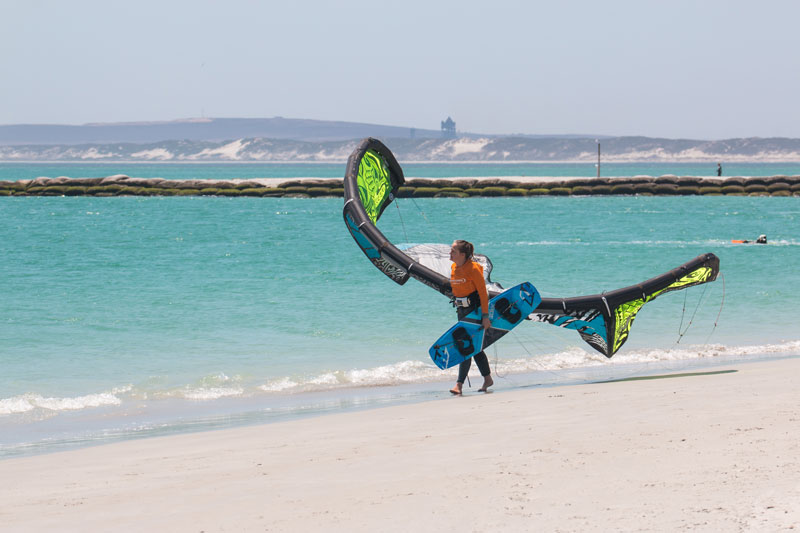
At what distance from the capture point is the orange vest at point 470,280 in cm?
994

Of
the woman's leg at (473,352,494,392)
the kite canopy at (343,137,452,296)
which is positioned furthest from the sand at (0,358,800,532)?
the kite canopy at (343,137,452,296)

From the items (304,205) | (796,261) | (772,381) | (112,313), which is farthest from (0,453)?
(304,205)

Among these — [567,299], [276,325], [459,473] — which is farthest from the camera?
[276,325]

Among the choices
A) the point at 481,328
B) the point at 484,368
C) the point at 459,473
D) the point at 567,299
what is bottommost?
the point at 484,368

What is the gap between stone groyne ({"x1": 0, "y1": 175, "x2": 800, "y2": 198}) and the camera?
8362 cm

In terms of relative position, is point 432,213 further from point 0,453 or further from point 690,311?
point 0,453

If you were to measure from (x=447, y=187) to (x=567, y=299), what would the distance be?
7369cm

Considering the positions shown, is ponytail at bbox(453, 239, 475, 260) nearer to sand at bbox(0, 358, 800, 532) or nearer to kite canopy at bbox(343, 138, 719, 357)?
kite canopy at bbox(343, 138, 719, 357)

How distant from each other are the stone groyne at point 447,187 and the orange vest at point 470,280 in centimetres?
7234

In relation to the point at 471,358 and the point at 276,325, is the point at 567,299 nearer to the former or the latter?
the point at 471,358

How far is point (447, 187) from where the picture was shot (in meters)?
84.7

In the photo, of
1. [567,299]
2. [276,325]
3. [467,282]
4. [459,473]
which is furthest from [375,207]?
[459,473]

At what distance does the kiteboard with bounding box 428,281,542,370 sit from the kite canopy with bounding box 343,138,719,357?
305 mm

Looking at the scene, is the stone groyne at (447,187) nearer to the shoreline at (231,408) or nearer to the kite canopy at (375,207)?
the kite canopy at (375,207)
